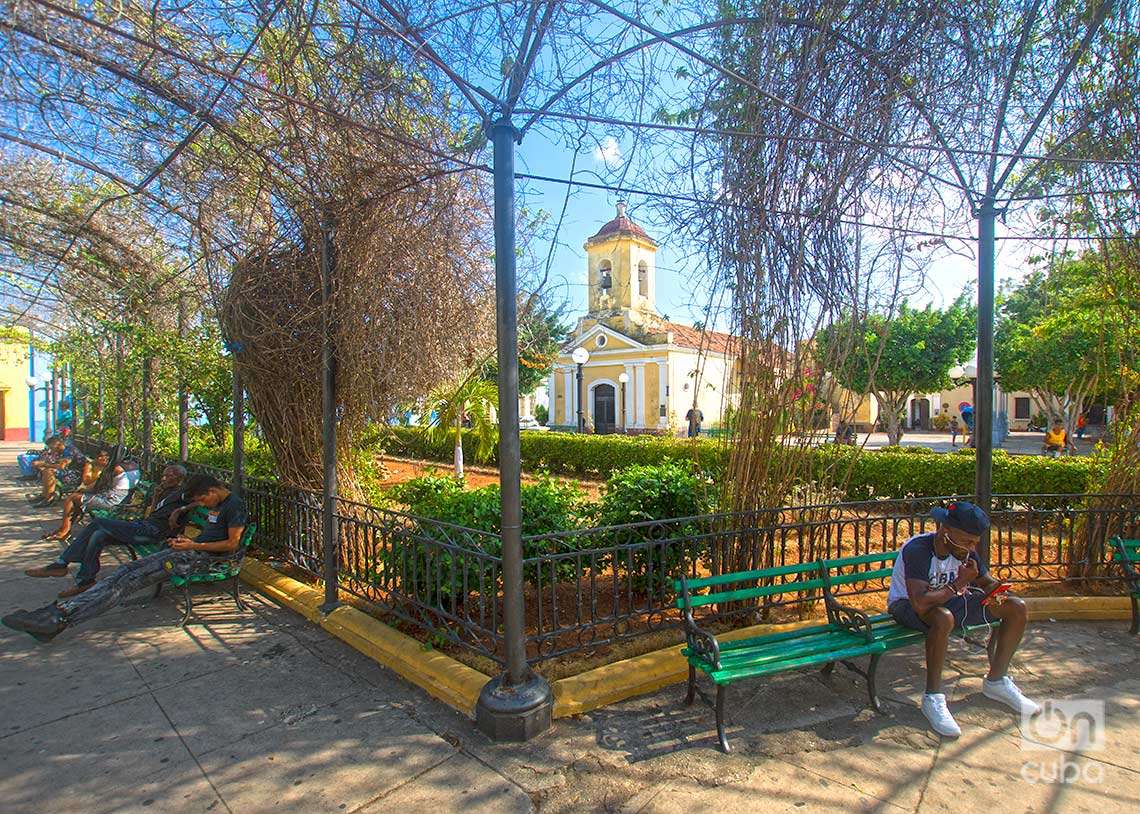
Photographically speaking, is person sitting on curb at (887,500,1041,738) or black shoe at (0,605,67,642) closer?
person sitting on curb at (887,500,1041,738)

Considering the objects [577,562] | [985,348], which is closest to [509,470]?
[577,562]

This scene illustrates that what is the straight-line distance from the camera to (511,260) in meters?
3.23

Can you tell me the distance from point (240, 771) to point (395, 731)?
28.9 inches

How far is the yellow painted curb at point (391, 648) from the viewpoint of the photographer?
351 cm

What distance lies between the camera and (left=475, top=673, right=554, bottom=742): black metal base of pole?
10.2 ft

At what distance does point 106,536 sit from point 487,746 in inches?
165

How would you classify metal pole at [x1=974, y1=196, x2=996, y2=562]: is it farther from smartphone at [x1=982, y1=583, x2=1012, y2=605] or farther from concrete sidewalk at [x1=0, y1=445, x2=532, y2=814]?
concrete sidewalk at [x1=0, y1=445, x2=532, y2=814]

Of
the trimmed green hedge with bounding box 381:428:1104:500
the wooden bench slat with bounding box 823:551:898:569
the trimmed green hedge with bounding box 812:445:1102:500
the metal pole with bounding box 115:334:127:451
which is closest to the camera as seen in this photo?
the wooden bench slat with bounding box 823:551:898:569

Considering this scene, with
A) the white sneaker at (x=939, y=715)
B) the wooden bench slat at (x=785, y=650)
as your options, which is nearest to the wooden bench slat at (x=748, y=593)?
the wooden bench slat at (x=785, y=650)

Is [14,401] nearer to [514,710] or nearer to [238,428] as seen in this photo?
[238,428]

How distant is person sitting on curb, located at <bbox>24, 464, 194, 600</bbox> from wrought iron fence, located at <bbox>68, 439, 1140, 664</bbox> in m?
0.93

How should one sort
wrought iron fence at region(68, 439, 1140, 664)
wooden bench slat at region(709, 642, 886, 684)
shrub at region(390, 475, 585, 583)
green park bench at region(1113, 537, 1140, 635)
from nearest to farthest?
wooden bench slat at region(709, 642, 886, 684) → wrought iron fence at region(68, 439, 1140, 664) → shrub at region(390, 475, 585, 583) → green park bench at region(1113, 537, 1140, 635)

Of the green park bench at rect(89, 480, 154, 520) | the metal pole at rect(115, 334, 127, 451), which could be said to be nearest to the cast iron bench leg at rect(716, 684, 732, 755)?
the green park bench at rect(89, 480, 154, 520)

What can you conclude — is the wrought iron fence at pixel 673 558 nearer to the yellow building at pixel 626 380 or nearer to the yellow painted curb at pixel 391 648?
the yellow painted curb at pixel 391 648
